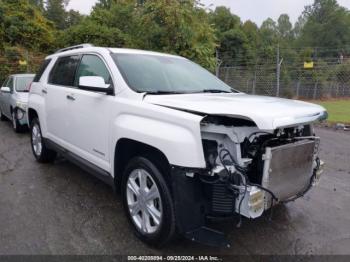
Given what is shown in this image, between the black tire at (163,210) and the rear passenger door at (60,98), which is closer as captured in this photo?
the black tire at (163,210)

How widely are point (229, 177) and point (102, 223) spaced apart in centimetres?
164

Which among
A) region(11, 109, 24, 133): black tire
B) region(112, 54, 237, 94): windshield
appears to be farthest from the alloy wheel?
region(11, 109, 24, 133): black tire

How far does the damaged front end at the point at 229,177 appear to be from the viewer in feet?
9.37

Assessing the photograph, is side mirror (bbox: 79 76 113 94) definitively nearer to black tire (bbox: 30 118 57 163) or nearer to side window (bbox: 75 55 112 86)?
side window (bbox: 75 55 112 86)

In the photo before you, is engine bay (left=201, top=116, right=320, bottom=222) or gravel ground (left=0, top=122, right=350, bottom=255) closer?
engine bay (left=201, top=116, right=320, bottom=222)

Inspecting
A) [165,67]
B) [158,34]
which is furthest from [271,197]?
[158,34]

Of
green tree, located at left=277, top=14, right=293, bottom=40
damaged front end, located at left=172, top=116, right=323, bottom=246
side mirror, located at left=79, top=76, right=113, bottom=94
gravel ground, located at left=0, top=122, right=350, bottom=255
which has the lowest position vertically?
gravel ground, located at left=0, top=122, right=350, bottom=255

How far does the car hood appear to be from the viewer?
268cm

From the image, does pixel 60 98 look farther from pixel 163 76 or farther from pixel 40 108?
pixel 163 76

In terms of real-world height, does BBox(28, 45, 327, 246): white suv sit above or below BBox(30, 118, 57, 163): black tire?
above

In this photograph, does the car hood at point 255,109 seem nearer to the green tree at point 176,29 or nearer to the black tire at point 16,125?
the black tire at point 16,125

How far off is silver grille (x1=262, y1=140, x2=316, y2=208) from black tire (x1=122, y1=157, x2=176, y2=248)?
0.83 metres

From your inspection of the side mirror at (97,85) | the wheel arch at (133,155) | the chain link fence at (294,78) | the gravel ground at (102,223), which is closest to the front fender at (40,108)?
the gravel ground at (102,223)

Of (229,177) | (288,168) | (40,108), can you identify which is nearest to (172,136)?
(229,177)
